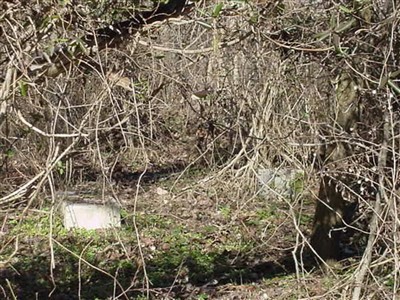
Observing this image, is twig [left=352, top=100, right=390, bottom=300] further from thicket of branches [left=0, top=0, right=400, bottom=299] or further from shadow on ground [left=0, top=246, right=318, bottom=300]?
shadow on ground [left=0, top=246, right=318, bottom=300]

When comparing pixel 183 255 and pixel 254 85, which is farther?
pixel 183 255

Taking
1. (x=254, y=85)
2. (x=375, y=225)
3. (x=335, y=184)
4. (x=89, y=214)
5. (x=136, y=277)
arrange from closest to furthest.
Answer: (x=375, y=225) < (x=335, y=184) < (x=136, y=277) < (x=254, y=85) < (x=89, y=214)

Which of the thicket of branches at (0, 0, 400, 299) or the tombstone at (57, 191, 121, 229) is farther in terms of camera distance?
the tombstone at (57, 191, 121, 229)

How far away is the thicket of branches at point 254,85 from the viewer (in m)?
4.25

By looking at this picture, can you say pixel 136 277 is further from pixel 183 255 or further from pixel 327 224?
pixel 327 224

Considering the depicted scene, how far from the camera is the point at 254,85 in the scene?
736 cm

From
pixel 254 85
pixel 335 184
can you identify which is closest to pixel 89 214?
pixel 254 85

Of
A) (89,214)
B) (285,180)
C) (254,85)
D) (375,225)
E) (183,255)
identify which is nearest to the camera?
(375,225)

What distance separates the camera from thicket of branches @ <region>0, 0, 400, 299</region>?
425 centimetres

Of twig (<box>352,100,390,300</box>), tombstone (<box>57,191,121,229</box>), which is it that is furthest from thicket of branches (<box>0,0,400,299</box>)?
tombstone (<box>57,191,121,229</box>)

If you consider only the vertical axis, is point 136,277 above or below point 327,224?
below

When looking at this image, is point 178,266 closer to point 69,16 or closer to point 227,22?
point 227,22

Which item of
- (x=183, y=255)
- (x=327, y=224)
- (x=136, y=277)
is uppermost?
(x=327, y=224)

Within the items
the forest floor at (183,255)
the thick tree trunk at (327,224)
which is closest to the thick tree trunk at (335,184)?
the thick tree trunk at (327,224)
